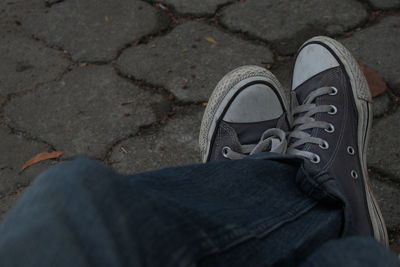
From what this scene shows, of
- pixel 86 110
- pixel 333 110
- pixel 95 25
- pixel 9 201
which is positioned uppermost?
pixel 333 110

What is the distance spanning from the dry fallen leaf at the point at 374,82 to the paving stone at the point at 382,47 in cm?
2

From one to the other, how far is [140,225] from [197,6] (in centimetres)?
136

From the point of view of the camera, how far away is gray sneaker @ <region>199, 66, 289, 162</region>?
1.31 meters

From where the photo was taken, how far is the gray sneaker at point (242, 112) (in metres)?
1.31

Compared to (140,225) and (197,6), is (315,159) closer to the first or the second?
(140,225)

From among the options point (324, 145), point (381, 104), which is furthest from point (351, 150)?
point (381, 104)

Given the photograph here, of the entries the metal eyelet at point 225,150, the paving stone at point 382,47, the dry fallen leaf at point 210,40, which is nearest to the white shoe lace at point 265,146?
the metal eyelet at point 225,150

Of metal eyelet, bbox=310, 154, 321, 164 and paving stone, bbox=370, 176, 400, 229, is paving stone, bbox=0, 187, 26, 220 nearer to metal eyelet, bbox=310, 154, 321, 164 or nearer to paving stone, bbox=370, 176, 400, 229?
metal eyelet, bbox=310, 154, 321, 164

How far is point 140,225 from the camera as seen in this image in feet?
2.10

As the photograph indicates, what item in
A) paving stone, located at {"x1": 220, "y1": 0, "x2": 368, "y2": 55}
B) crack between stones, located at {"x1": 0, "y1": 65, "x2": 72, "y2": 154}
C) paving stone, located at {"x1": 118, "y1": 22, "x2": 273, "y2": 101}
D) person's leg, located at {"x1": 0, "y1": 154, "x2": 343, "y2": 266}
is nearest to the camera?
person's leg, located at {"x1": 0, "y1": 154, "x2": 343, "y2": 266}

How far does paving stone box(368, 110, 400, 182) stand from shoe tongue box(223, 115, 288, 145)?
0.74ft

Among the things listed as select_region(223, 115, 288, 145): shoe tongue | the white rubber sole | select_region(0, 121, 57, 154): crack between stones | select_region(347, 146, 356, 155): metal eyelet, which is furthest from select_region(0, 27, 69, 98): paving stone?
select_region(347, 146, 356, 155): metal eyelet

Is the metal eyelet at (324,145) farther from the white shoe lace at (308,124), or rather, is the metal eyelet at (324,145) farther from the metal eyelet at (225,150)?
the metal eyelet at (225,150)

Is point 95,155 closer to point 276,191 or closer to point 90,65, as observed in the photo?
point 90,65
